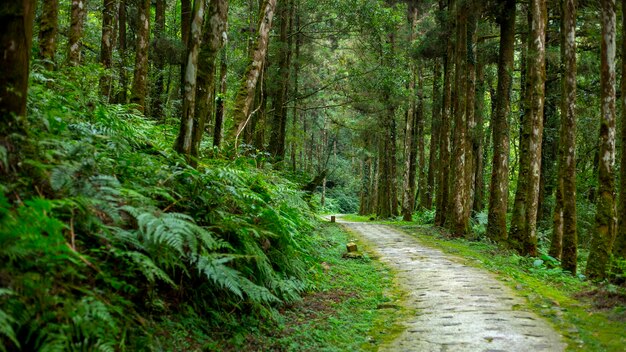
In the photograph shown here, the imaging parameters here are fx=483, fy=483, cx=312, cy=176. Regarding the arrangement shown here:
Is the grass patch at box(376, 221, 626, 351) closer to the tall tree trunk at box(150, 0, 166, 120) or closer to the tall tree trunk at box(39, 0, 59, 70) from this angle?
the tall tree trunk at box(39, 0, 59, 70)

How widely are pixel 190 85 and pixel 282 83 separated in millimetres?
13448

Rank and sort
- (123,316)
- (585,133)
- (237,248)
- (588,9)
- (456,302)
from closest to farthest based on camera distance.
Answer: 1. (123,316)
2. (237,248)
3. (456,302)
4. (588,9)
5. (585,133)

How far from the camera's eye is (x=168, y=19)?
90.2 ft

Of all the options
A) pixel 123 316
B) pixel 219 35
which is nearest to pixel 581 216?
pixel 219 35

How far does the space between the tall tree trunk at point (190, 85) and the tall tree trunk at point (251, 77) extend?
14.1 feet

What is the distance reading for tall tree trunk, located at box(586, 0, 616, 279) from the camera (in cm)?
964

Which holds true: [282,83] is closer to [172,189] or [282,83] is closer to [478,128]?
[478,128]

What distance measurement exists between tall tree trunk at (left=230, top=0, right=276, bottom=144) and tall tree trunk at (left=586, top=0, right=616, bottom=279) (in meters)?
7.35

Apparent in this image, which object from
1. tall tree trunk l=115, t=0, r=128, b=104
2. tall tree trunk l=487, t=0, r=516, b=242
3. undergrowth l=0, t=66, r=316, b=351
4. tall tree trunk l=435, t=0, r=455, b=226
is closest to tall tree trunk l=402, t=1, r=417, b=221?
tall tree trunk l=435, t=0, r=455, b=226

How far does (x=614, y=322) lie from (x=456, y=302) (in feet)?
6.71

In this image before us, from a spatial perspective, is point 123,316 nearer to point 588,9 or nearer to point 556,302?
point 556,302

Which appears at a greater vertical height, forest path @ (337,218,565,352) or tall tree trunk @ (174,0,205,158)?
tall tree trunk @ (174,0,205,158)

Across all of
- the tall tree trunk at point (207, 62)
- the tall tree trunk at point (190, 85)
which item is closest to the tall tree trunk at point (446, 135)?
the tall tree trunk at point (207, 62)

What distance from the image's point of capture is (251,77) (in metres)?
11.5
